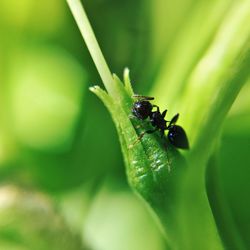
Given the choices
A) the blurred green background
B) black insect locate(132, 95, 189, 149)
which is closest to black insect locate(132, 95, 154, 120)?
black insect locate(132, 95, 189, 149)

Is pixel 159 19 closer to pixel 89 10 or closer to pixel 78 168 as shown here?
pixel 89 10

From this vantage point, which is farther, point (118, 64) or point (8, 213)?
point (118, 64)

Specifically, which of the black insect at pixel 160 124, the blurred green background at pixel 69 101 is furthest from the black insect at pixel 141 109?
the blurred green background at pixel 69 101

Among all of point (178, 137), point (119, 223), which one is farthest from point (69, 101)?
point (178, 137)

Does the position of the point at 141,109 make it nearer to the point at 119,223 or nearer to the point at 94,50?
the point at 94,50

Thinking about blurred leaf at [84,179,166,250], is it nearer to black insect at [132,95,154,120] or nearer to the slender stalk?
black insect at [132,95,154,120]

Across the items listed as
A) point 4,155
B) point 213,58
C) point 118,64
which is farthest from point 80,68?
point 213,58

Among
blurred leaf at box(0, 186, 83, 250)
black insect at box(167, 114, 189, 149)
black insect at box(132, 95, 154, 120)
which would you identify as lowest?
blurred leaf at box(0, 186, 83, 250)

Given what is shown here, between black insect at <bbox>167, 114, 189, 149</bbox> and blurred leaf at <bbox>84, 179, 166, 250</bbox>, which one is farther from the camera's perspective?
blurred leaf at <bbox>84, 179, 166, 250</bbox>
